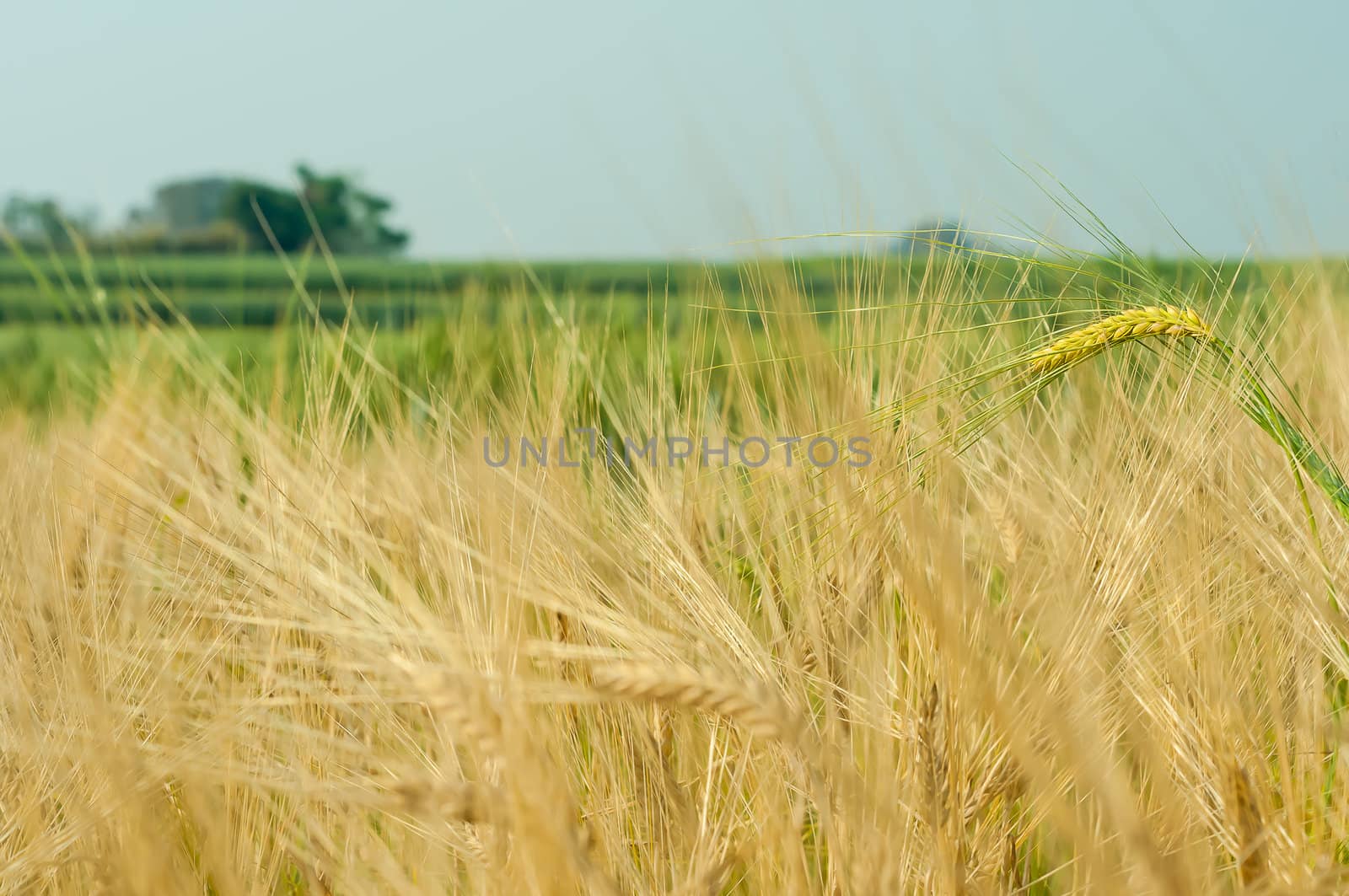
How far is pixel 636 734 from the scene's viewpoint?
692 millimetres

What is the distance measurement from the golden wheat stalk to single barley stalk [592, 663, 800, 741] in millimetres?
391

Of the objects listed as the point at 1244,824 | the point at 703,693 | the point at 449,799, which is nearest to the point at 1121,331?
the point at 1244,824

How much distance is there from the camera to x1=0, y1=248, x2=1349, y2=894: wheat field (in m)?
0.50

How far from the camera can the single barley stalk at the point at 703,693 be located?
419mm

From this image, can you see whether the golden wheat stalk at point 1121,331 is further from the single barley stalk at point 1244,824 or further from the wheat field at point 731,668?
the single barley stalk at point 1244,824

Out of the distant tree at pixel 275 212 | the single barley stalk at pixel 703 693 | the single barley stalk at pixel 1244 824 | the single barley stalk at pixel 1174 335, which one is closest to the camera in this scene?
the single barley stalk at pixel 703 693

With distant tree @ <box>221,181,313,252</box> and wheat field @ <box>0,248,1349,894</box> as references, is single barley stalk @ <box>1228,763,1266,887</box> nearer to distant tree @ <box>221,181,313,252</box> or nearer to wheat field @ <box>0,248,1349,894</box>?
wheat field @ <box>0,248,1349,894</box>

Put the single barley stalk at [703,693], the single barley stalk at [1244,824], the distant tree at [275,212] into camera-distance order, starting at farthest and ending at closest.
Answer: the distant tree at [275,212], the single barley stalk at [1244,824], the single barley stalk at [703,693]

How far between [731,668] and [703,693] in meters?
0.17

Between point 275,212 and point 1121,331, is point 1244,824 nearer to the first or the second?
point 1121,331

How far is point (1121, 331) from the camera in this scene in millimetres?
697

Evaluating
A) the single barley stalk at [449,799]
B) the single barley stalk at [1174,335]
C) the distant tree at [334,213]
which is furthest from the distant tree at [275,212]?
the single barley stalk at [449,799]

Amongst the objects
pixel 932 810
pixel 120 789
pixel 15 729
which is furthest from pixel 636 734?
Answer: pixel 15 729

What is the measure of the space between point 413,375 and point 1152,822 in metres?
2.28
